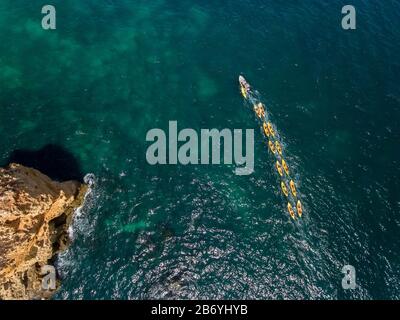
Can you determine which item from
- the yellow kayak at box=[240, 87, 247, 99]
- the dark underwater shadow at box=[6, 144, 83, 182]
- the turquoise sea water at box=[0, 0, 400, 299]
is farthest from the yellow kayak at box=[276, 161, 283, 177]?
the dark underwater shadow at box=[6, 144, 83, 182]

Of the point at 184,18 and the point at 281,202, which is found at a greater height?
the point at 184,18

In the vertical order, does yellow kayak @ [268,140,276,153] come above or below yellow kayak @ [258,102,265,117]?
below

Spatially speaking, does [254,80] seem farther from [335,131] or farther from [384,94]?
[384,94]

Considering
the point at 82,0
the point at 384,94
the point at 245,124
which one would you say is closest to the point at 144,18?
the point at 82,0

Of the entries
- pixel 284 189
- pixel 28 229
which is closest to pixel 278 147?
pixel 284 189

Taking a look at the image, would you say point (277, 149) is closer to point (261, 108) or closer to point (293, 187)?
point (293, 187)

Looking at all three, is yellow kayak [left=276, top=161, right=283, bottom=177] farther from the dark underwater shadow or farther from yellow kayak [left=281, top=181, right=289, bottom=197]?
the dark underwater shadow
